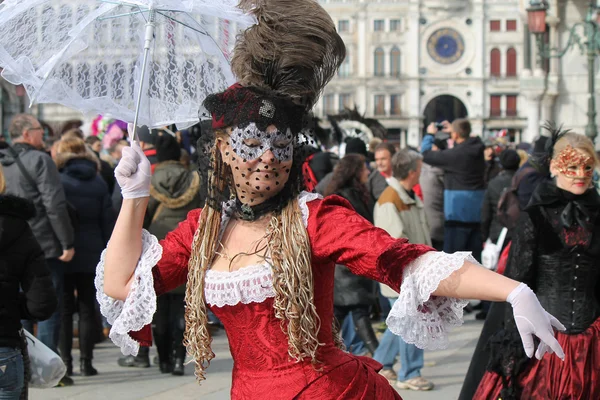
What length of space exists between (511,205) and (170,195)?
3.31m

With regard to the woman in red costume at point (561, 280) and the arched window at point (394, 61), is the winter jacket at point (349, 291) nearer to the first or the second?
the woman in red costume at point (561, 280)

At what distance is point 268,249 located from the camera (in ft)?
9.61

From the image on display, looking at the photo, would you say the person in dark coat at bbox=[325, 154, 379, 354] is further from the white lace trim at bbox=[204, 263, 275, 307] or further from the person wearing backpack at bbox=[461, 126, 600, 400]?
the white lace trim at bbox=[204, 263, 275, 307]

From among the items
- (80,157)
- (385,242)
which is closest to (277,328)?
(385,242)

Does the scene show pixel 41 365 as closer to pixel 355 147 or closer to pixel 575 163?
pixel 575 163

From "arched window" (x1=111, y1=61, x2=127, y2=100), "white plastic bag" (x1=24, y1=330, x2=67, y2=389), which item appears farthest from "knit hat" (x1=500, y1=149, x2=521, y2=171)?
"arched window" (x1=111, y1=61, x2=127, y2=100)

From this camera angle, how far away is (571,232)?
4852 mm

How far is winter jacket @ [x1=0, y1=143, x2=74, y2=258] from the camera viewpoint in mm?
6914

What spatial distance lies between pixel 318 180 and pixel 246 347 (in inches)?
258

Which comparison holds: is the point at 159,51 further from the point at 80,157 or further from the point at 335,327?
the point at 80,157

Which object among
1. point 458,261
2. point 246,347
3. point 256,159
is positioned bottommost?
point 246,347

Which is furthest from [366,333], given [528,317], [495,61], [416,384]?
[495,61]

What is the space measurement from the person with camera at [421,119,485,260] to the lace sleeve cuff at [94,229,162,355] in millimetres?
7265

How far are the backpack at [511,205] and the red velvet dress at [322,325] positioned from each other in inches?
238
